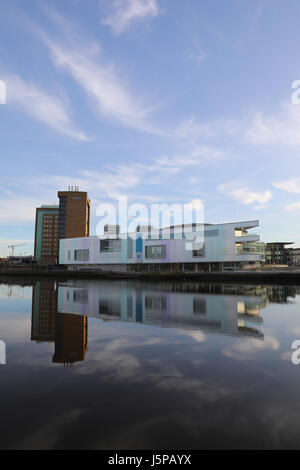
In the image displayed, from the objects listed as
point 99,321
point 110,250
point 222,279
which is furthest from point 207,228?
point 99,321

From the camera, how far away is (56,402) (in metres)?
6.06

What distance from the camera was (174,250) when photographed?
8888 centimetres

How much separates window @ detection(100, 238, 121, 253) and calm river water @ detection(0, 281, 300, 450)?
283 ft

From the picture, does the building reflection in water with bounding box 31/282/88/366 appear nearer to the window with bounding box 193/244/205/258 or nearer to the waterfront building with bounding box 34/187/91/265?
the window with bounding box 193/244/205/258

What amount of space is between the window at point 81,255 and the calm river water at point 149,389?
95.8 m

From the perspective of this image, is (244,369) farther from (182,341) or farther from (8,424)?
(8,424)

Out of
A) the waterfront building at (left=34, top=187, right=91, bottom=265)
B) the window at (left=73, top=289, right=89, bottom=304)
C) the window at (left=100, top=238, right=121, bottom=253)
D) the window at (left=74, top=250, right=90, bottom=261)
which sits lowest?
the window at (left=73, top=289, right=89, bottom=304)

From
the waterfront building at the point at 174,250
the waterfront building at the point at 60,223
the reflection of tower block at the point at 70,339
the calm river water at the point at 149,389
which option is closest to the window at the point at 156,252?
the waterfront building at the point at 174,250

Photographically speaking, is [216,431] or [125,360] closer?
[216,431]

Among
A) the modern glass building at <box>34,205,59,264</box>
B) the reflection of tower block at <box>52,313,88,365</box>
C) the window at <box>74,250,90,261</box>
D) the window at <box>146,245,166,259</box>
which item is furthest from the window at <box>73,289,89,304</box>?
the modern glass building at <box>34,205,59,264</box>

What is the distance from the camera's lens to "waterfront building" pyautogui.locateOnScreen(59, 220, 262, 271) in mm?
79875

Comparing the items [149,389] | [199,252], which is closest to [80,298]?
[149,389]

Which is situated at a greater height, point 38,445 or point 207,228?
point 207,228
